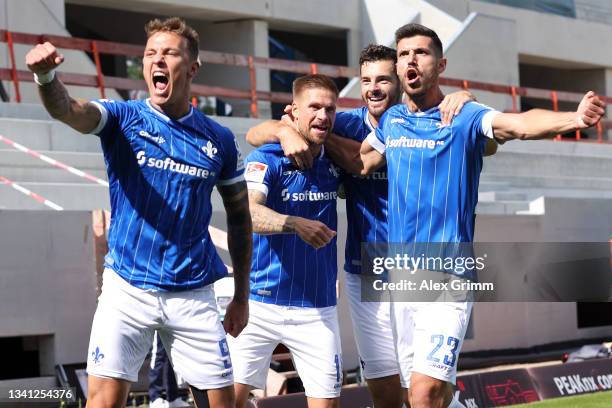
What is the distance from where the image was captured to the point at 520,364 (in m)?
15.6

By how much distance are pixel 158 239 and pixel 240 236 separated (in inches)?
24.1

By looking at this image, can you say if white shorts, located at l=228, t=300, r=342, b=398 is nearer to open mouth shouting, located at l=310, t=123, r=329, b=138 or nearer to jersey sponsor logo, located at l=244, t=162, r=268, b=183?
jersey sponsor logo, located at l=244, t=162, r=268, b=183

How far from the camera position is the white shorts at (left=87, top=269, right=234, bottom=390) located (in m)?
5.71

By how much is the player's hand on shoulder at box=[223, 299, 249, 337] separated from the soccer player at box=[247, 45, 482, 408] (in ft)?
3.90

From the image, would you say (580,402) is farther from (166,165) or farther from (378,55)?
(166,165)

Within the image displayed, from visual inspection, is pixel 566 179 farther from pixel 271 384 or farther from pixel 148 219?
pixel 148 219

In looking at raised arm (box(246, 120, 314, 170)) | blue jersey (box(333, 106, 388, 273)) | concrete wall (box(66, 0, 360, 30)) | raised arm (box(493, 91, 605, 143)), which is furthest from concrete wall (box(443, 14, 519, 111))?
raised arm (box(493, 91, 605, 143))

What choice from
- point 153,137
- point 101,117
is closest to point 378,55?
point 153,137

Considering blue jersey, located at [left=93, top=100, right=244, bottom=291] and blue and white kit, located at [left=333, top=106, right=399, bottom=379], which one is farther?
blue and white kit, located at [left=333, top=106, right=399, bottom=379]

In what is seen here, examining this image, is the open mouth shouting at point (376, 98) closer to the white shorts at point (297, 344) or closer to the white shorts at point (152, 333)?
the white shorts at point (297, 344)

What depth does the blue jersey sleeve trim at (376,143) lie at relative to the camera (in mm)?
6945

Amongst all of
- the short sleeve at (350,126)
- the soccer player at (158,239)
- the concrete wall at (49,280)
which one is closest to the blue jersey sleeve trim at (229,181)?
the soccer player at (158,239)

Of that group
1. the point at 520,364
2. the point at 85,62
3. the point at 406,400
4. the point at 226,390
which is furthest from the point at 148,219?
the point at 85,62

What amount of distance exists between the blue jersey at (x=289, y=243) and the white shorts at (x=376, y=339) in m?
0.26
